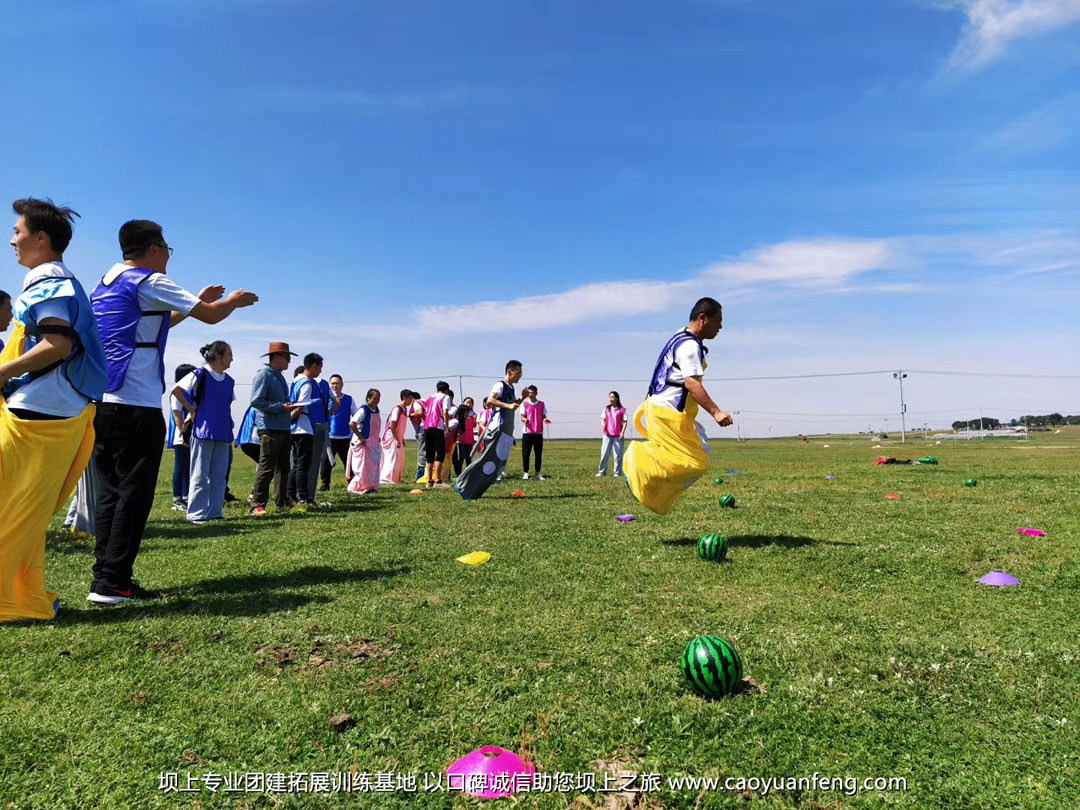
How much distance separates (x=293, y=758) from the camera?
2.61 m

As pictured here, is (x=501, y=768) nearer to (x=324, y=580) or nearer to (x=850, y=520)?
(x=324, y=580)

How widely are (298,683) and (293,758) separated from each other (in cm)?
72

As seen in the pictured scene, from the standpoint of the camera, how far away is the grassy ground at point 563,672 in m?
2.52

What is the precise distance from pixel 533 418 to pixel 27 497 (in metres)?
13.0

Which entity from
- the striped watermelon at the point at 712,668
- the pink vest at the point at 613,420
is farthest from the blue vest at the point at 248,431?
the striped watermelon at the point at 712,668

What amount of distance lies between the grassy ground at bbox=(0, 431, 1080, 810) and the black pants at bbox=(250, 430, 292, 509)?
3176 mm

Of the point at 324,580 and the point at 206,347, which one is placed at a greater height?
the point at 206,347

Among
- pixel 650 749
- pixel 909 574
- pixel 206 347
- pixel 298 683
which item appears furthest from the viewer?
pixel 206 347

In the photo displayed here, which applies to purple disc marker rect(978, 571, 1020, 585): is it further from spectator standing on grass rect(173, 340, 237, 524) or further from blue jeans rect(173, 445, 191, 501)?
blue jeans rect(173, 445, 191, 501)

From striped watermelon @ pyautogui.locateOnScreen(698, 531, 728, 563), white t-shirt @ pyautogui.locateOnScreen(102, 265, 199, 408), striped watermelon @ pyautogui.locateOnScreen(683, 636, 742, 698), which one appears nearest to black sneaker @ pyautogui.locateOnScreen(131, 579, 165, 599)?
white t-shirt @ pyautogui.locateOnScreen(102, 265, 199, 408)

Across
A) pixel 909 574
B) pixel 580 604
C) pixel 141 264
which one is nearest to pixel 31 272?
pixel 141 264

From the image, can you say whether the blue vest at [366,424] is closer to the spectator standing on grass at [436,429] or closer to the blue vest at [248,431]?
the spectator standing on grass at [436,429]

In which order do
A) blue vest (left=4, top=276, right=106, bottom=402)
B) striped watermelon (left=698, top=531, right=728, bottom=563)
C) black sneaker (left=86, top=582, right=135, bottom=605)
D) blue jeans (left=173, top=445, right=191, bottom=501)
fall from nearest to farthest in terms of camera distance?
1. blue vest (left=4, top=276, right=106, bottom=402)
2. black sneaker (left=86, top=582, right=135, bottom=605)
3. striped watermelon (left=698, top=531, right=728, bottom=563)
4. blue jeans (left=173, top=445, right=191, bottom=501)

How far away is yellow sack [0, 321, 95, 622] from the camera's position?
4.13 metres
